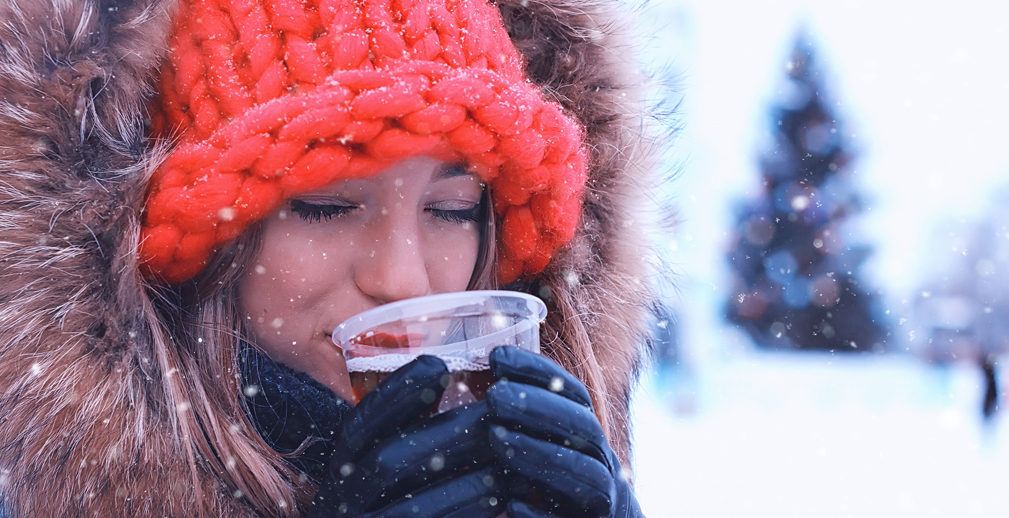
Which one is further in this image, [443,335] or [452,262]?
[452,262]

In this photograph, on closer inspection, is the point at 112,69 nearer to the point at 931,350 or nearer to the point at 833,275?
the point at 833,275

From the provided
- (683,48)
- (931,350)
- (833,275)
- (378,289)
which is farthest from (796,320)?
(378,289)

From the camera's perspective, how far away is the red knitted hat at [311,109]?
1.29 m

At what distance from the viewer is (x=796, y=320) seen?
43.8 ft

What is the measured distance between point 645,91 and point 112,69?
4.78 feet

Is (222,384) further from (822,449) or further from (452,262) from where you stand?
(822,449)

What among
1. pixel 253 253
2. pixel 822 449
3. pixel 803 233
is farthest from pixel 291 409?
pixel 803 233

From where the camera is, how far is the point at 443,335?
1.22 meters

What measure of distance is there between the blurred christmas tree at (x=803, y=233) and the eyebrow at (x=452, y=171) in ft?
39.0

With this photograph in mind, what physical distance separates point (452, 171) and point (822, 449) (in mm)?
7048

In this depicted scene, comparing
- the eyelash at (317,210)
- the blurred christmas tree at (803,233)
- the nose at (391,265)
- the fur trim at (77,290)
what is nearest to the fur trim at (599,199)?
the nose at (391,265)

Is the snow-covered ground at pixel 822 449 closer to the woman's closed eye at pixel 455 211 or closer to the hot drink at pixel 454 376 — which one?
the woman's closed eye at pixel 455 211

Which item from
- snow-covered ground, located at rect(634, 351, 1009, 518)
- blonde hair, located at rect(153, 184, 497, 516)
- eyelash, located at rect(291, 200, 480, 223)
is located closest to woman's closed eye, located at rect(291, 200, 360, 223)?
eyelash, located at rect(291, 200, 480, 223)

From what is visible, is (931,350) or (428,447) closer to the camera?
(428,447)
